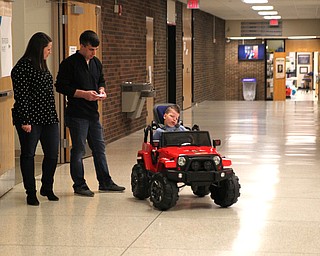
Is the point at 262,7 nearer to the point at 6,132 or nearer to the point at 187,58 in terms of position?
the point at 187,58

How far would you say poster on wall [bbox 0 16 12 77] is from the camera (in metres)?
7.16

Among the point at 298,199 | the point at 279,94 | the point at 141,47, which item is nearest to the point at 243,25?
the point at 279,94

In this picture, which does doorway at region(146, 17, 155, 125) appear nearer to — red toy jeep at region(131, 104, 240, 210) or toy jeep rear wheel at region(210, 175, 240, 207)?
red toy jeep at region(131, 104, 240, 210)

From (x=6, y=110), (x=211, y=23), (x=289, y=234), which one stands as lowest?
(x=289, y=234)

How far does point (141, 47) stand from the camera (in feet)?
46.9

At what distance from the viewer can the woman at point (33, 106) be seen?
21.6 ft

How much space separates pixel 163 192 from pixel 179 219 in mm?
330

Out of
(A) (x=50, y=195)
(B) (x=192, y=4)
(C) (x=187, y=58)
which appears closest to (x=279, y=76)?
(C) (x=187, y=58)

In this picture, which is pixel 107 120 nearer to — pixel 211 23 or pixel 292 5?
pixel 292 5

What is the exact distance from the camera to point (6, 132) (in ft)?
24.1

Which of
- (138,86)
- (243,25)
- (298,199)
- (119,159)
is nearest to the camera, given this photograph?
(298,199)

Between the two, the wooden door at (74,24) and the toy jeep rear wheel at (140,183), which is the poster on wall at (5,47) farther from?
the wooden door at (74,24)

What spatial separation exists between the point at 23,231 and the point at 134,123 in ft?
26.2

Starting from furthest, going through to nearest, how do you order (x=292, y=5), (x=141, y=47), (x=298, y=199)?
1. (x=292, y=5)
2. (x=141, y=47)
3. (x=298, y=199)
